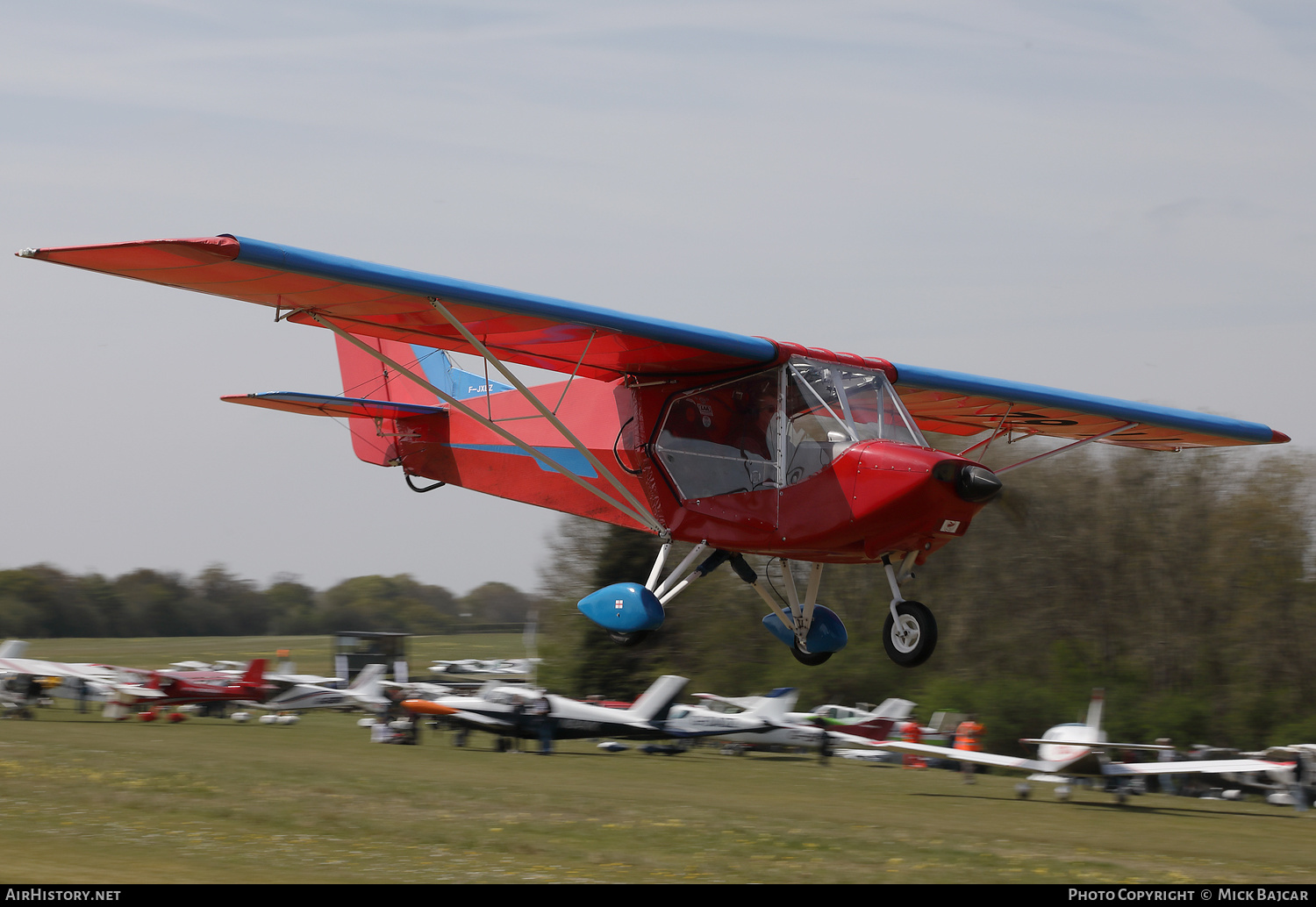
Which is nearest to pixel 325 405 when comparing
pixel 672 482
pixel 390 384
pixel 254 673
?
pixel 390 384

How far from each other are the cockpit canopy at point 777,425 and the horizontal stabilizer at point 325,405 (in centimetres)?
414

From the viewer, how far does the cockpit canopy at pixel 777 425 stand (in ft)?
33.3

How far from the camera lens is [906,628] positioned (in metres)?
10.4

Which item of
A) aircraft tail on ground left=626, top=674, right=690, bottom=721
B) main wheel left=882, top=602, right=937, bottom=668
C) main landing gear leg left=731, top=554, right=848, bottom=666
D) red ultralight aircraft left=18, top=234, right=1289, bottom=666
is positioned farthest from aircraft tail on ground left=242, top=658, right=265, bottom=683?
main wheel left=882, top=602, right=937, bottom=668

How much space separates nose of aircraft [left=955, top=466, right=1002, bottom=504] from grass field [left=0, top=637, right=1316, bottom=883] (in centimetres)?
596

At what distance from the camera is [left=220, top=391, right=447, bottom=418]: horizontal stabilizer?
12.9 m

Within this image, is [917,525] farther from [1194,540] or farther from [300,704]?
[300,704]

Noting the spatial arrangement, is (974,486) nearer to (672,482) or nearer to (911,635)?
(911,635)

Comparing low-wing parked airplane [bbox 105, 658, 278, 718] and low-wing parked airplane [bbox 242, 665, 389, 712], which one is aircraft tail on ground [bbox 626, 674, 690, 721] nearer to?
low-wing parked airplane [bbox 242, 665, 389, 712]

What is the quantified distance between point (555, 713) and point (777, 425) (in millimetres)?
19622

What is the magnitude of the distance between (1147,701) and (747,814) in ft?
59.3

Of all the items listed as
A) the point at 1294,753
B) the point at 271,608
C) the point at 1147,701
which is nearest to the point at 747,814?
the point at 1294,753

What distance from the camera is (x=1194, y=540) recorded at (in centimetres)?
3316

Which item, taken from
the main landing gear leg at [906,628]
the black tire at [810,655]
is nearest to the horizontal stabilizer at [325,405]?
the black tire at [810,655]
